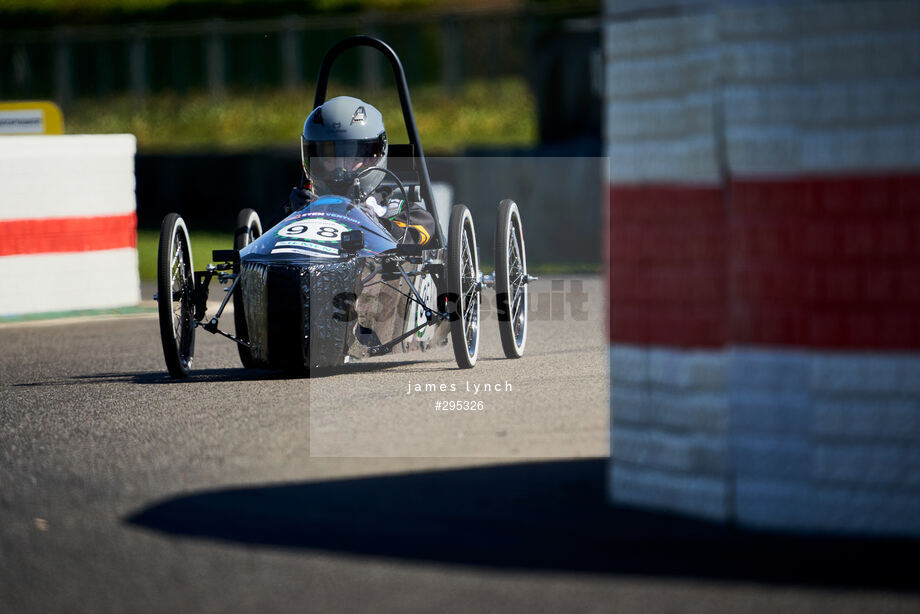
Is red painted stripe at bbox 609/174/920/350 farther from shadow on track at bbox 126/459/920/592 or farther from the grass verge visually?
the grass verge

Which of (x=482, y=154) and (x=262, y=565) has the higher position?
(x=482, y=154)

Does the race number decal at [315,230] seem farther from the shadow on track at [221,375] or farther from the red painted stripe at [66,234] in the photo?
the red painted stripe at [66,234]

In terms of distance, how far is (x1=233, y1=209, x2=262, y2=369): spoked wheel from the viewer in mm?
8492

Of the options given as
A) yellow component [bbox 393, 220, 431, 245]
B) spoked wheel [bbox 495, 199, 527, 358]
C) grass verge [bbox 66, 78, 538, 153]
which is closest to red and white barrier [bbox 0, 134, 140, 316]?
yellow component [bbox 393, 220, 431, 245]

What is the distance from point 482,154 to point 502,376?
11158 millimetres

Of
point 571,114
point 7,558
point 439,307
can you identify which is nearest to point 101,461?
point 7,558

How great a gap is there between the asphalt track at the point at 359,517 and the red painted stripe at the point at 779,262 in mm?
607

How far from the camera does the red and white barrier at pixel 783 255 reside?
4.48m

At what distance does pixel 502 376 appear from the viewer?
336 inches

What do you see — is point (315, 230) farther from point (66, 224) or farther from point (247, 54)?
point (247, 54)

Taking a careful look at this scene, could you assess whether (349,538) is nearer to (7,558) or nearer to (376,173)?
(7,558)

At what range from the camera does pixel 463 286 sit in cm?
878

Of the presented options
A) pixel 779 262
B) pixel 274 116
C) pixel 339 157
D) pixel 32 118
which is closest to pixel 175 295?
pixel 339 157

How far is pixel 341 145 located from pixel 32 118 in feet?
21.5
